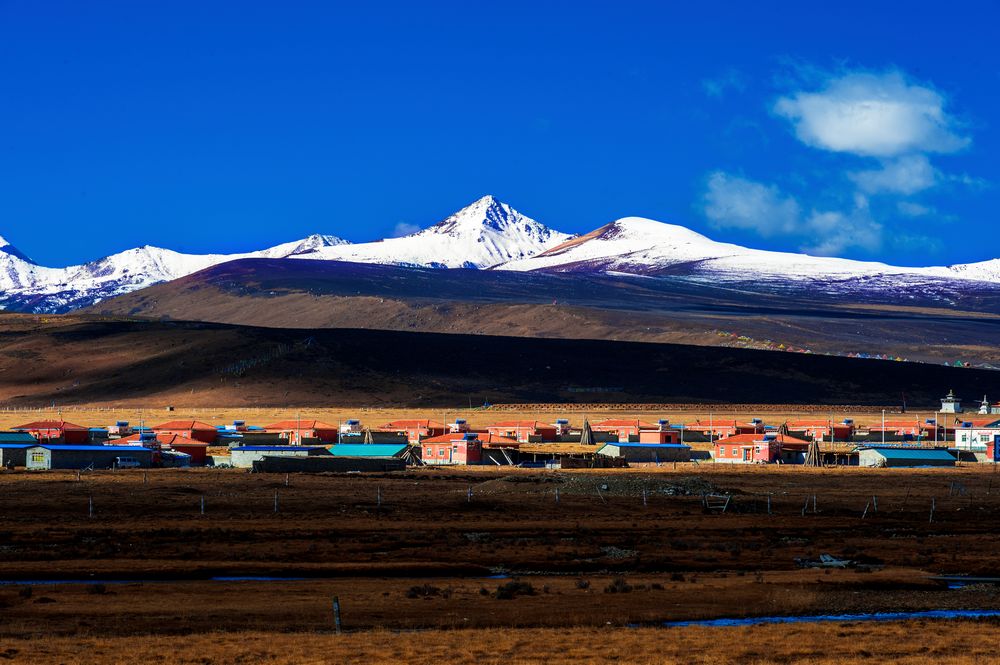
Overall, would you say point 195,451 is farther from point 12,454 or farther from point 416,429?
point 416,429

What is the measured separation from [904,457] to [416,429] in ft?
129

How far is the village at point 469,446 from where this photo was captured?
87.9 metres

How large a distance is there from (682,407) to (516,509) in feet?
402

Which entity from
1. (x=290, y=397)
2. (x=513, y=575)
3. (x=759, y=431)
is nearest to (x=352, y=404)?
(x=290, y=397)

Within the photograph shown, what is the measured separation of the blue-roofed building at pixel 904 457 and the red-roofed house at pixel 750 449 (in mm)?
5825

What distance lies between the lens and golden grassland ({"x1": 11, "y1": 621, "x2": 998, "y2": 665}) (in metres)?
28.8

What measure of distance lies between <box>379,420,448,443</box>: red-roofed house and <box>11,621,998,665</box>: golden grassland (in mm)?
80559

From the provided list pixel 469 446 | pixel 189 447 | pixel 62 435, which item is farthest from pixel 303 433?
pixel 189 447

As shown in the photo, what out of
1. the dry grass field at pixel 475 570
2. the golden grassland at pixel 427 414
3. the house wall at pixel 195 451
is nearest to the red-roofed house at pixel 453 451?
the house wall at pixel 195 451

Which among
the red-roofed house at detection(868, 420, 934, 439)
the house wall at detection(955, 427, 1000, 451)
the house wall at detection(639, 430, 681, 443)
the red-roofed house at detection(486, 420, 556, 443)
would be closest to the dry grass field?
the house wall at detection(639, 430, 681, 443)

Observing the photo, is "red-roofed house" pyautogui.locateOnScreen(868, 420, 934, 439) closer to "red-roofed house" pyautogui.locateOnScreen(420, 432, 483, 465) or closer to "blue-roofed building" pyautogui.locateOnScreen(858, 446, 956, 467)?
"blue-roofed building" pyautogui.locateOnScreen(858, 446, 956, 467)

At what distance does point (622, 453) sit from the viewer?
10100 cm

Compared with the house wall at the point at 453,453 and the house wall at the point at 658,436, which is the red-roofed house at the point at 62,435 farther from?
the house wall at the point at 658,436

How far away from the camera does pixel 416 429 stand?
119000 mm
